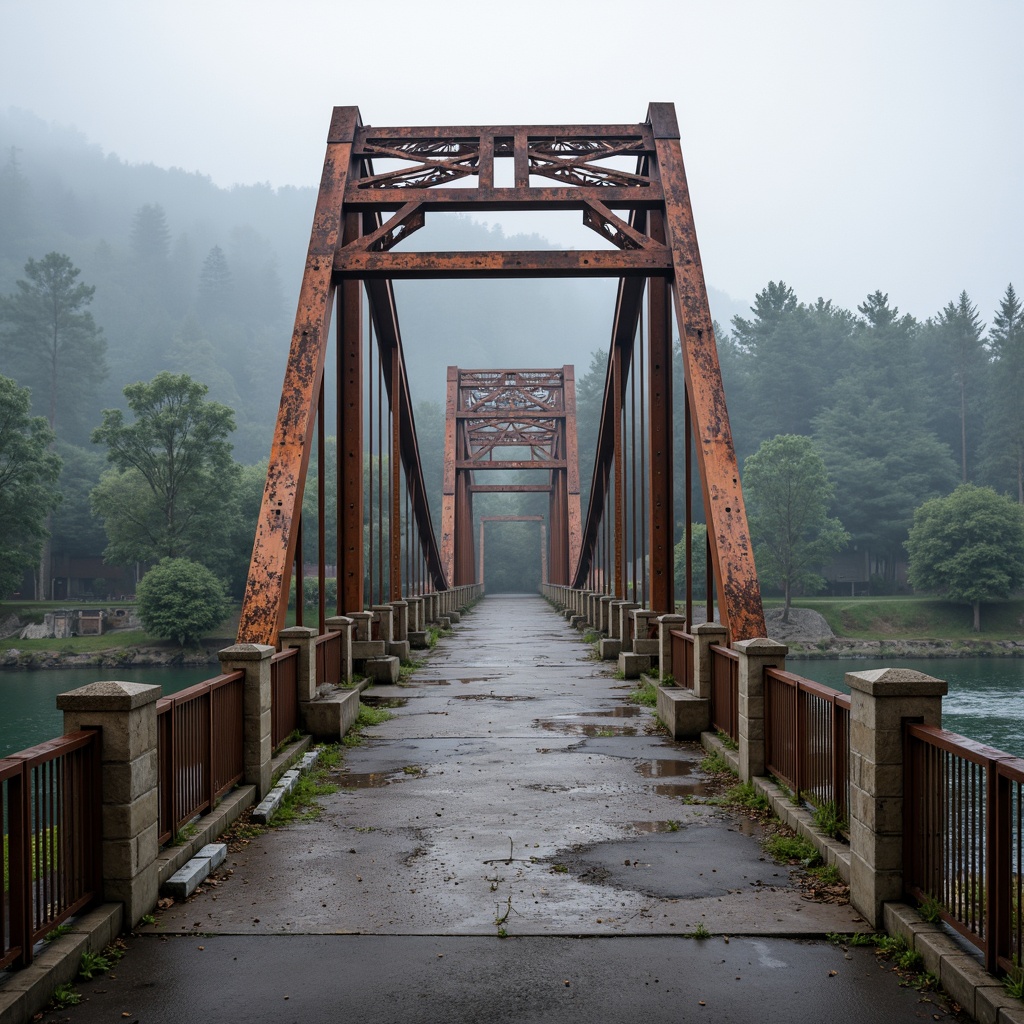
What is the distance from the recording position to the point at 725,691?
9.59 metres

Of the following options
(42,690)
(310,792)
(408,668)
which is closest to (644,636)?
(408,668)

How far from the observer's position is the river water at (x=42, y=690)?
24.2 meters

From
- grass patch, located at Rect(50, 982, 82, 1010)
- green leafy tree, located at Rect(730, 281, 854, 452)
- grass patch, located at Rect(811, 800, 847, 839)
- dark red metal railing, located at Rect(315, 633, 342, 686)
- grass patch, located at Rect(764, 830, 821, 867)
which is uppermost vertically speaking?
green leafy tree, located at Rect(730, 281, 854, 452)

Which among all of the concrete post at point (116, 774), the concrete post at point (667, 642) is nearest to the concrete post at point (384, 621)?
the concrete post at point (667, 642)

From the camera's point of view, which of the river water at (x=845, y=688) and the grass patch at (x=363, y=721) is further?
the river water at (x=845, y=688)

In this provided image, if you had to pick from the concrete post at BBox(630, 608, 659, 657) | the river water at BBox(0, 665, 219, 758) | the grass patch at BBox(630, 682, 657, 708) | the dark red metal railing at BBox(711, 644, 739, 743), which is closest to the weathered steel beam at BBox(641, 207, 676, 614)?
the grass patch at BBox(630, 682, 657, 708)

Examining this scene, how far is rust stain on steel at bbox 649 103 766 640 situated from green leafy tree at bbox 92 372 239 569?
40.8 meters

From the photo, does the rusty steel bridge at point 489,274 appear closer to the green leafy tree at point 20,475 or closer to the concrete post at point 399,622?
the concrete post at point 399,622

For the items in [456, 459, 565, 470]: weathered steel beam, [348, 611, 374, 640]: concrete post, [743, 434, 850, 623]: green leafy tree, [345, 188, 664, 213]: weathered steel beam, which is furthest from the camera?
[743, 434, 850, 623]: green leafy tree

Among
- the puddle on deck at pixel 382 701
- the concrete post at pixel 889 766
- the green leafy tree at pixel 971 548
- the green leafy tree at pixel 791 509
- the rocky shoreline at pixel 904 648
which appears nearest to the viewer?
the concrete post at pixel 889 766

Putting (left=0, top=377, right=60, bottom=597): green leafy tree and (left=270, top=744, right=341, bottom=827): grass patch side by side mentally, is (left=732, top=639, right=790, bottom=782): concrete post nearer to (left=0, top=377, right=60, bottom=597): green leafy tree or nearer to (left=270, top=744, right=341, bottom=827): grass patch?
(left=270, top=744, right=341, bottom=827): grass patch

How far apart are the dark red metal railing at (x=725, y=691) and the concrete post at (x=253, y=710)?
371cm

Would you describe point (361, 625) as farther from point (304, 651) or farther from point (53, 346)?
point (53, 346)

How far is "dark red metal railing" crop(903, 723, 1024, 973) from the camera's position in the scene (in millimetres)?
3988
